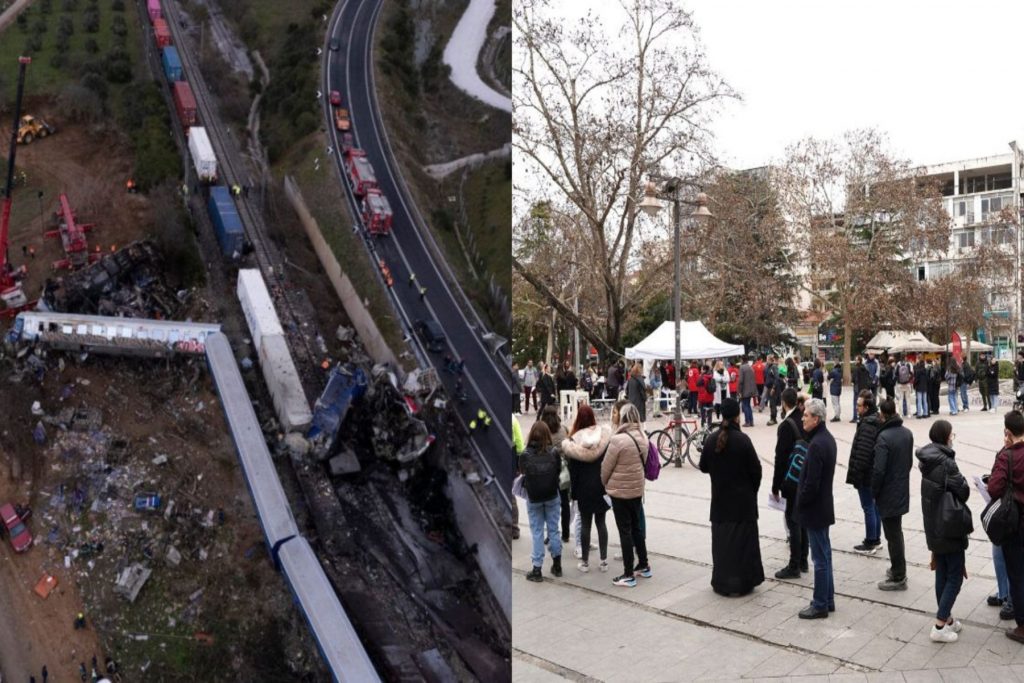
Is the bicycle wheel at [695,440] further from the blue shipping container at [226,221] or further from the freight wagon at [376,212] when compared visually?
the blue shipping container at [226,221]

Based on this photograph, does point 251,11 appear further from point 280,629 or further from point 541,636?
point 541,636

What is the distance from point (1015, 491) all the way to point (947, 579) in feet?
1.66

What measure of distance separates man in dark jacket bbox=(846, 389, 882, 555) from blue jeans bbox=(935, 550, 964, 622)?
3.21 ft

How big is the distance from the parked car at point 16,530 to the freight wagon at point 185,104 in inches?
50.8

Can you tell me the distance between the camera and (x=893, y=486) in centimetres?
450

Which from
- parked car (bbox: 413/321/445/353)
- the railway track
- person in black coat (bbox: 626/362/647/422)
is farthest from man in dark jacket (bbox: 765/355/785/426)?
the railway track

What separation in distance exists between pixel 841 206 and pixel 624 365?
12.2 meters

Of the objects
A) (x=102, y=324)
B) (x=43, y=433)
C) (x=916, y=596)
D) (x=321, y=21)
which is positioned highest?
(x=321, y=21)

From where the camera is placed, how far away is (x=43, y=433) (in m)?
2.31

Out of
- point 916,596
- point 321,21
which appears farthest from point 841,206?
point 321,21

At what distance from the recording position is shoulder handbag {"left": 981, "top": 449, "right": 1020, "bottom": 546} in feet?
12.3

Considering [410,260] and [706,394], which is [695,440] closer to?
[706,394]

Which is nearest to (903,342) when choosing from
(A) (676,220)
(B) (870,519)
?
(A) (676,220)

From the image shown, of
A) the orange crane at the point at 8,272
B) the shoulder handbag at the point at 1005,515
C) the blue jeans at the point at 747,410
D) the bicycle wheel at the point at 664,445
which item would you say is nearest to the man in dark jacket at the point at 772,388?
the blue jeans at the point at 747,410
